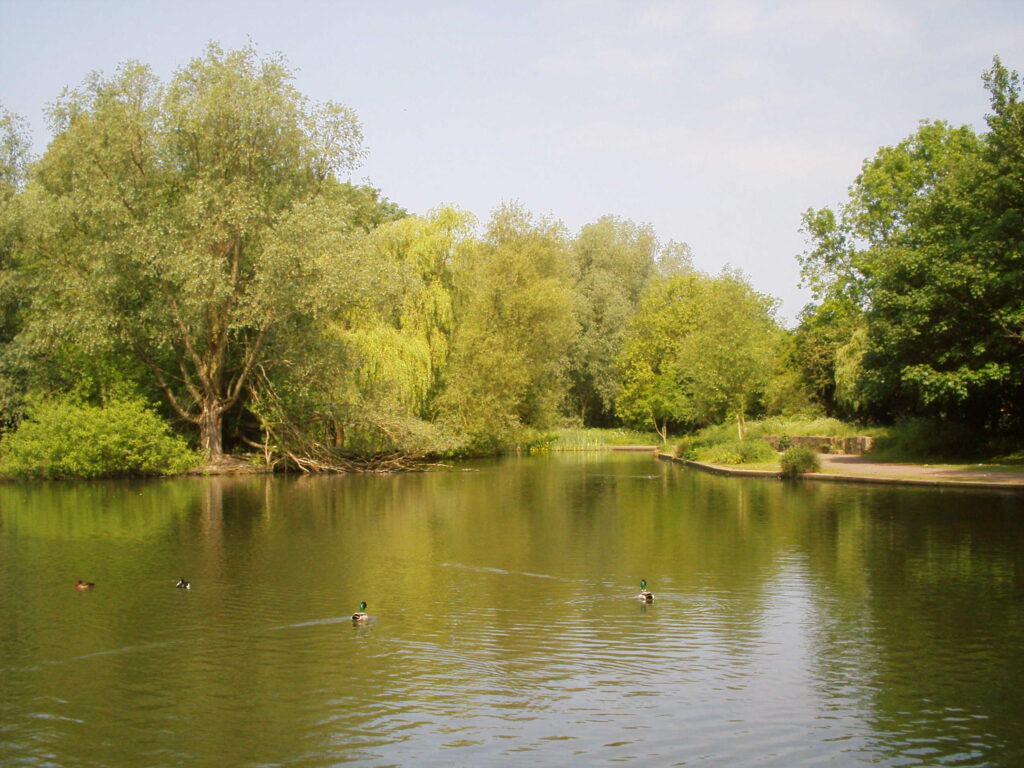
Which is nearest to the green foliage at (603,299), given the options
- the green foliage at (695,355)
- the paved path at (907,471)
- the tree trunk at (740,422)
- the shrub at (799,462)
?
the green foliage at (695,355)

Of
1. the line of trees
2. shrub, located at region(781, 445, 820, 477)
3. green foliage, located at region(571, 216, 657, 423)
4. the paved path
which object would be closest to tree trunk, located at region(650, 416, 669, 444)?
green foliage, located at region(571, 216, 657, 423)

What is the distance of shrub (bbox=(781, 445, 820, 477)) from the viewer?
31203 mm

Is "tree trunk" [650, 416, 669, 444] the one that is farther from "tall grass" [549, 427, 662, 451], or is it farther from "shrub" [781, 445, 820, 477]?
"shrub" [781, 445, 820, 477]

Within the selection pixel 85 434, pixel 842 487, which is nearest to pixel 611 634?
pixel 842 487

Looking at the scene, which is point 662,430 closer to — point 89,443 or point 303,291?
point 303,291

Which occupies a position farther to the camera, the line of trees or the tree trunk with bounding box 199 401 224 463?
the tree trunk with bounding box 199 401 224 463

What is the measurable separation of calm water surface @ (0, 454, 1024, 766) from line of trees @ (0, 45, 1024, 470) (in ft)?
37.7

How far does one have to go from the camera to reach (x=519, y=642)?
11.0m

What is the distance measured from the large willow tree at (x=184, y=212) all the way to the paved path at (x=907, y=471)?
59.4 ft

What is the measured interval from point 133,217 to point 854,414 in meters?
32.3

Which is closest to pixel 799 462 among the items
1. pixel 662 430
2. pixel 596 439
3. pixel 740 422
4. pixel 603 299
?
pixel 740 422

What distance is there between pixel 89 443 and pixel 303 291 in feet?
29.9

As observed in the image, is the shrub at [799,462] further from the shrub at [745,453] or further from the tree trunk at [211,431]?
the tree trunk at [211,431]

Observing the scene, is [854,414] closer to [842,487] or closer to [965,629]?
[842,487]
